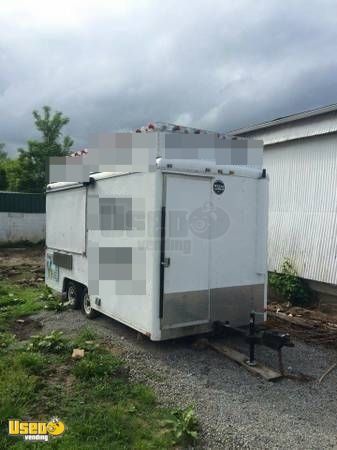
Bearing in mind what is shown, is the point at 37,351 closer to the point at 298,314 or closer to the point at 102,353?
the point at 102,353

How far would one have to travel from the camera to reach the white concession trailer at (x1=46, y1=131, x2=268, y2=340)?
5.81 meters

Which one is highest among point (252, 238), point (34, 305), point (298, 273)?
point (252, 238)

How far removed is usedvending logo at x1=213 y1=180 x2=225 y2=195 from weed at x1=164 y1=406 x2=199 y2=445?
315cm

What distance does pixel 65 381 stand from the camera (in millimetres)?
5148

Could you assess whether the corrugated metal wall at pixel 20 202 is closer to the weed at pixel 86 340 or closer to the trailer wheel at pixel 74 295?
the trailer wheel at pixel 74 295

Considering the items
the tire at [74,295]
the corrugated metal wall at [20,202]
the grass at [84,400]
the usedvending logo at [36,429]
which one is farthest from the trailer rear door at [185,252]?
the corrugated metal wall at [20,202]

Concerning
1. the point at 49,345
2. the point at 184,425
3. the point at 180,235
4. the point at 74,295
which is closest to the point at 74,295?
the point at 74,295

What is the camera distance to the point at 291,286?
9977 millimetres

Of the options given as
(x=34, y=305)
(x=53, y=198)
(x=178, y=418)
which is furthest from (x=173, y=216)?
(x=34, y=305)

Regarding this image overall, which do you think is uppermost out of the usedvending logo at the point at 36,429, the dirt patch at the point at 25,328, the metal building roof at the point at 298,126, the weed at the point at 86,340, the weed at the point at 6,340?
the metal building roof at the point at 298,126

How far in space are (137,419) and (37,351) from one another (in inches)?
97.5

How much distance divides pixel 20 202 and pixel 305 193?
16917mm

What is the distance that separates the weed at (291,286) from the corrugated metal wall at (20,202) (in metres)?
16.2

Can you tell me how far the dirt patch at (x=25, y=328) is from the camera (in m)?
7.19
